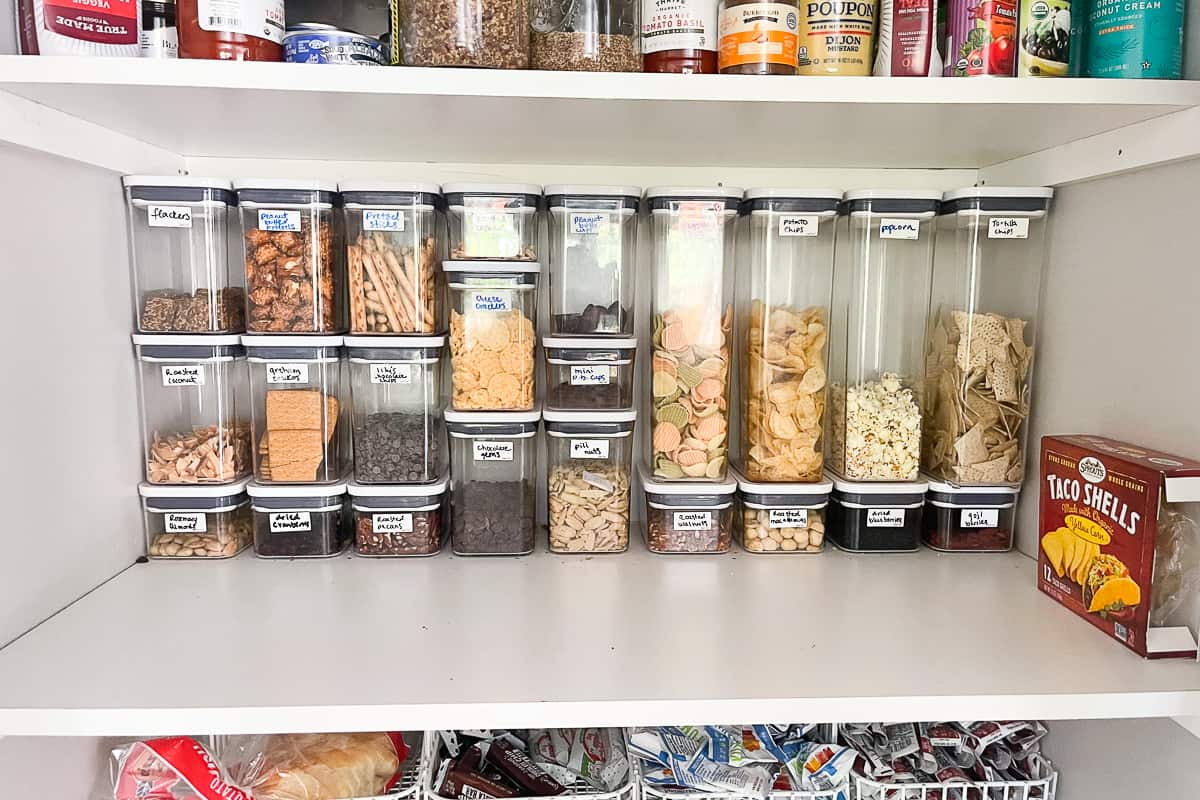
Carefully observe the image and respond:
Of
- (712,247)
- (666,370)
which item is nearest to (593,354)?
(666,370)

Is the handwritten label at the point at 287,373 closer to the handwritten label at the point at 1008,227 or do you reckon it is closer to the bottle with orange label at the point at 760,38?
the bottle with orange label at the point at 760,38

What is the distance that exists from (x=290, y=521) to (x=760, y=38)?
80 centimetres

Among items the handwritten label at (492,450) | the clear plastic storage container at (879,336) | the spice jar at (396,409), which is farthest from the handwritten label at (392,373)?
the clear plastic storage container at (879,336)

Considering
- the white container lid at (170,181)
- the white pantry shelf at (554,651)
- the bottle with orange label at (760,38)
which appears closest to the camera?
the white pantry shelf at (554,651)

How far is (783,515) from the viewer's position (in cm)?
108

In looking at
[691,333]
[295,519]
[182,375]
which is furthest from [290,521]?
[691,333]

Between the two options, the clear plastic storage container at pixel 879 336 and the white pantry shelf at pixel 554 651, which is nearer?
the white pantry shelf at pixel 554 651

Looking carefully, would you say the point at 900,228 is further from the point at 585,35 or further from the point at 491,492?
the point at 491,492

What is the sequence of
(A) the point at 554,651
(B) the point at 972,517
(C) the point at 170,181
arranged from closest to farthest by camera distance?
(A) the point at 554,651 < (C) the point at 170,181 < (B) the point at 972,517

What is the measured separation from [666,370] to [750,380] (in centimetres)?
12

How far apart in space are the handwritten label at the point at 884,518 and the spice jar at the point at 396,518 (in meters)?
0.57

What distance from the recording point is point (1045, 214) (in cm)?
107

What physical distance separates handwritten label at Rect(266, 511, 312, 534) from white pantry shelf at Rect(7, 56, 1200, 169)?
0.47m

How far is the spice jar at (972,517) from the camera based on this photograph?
1.09 meters
